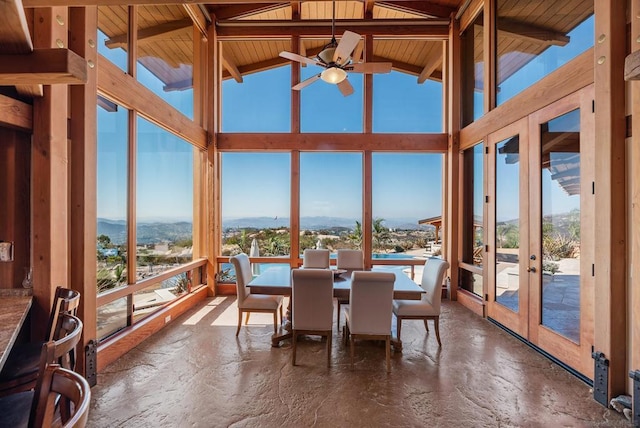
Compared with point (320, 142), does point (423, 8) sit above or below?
above

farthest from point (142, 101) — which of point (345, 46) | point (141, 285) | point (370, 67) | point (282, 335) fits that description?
point (282, 335)

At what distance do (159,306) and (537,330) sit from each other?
15.1ft

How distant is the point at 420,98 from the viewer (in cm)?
560

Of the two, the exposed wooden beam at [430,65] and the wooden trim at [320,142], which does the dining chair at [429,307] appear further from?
the exposed wooden beam at [430,65]

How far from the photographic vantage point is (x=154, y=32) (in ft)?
12.8

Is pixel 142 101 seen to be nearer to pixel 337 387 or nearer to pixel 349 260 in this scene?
pixel 349 260

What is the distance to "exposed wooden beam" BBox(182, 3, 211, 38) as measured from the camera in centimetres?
471

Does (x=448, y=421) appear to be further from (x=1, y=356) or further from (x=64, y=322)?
(x=1, y=356)

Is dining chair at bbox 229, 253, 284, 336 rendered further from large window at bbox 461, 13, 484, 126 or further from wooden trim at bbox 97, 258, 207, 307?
large window at bbox 461, 13, 484, 126

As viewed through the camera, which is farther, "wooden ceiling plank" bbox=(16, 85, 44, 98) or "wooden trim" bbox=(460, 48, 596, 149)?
"wooden trim" bbox=(460, 48, 596, 149)

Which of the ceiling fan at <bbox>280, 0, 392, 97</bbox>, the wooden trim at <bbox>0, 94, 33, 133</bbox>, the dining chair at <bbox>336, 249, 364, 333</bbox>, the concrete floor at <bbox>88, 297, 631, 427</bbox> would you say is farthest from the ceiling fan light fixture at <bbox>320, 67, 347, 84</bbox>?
the concrete floor at <bbox>88, 297, 631, 427</bbox>

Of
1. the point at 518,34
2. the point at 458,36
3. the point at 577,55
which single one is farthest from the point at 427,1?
the point at 577,55

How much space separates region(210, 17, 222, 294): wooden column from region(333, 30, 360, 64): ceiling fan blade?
2941 millimetres

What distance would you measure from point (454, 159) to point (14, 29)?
542 cm
